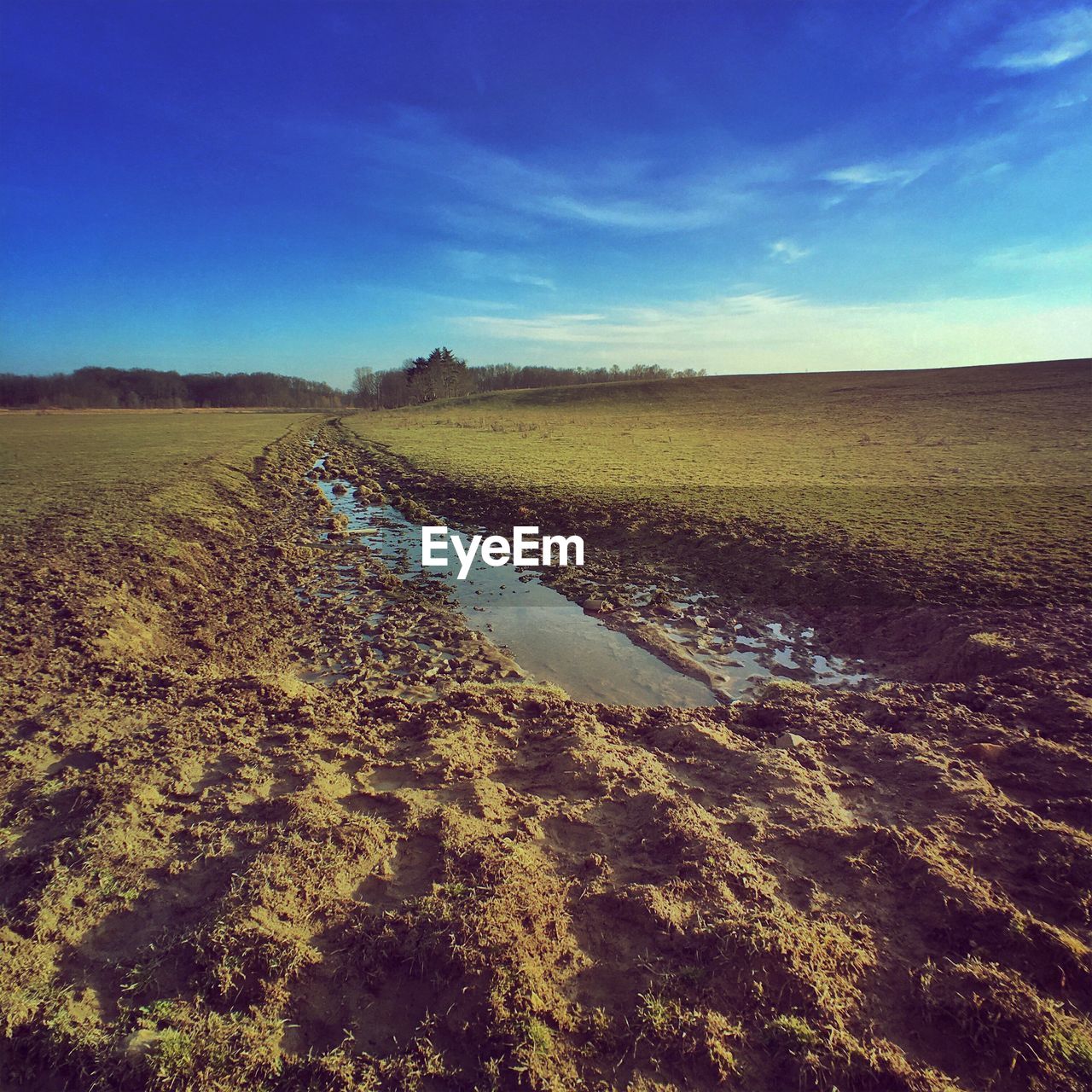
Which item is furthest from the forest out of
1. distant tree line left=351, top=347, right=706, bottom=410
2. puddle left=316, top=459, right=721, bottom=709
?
puddle left=316, top=459, right=721, bottom=709

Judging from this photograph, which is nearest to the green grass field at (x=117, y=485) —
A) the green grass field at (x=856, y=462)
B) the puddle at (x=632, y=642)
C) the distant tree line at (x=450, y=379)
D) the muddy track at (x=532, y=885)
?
the puddle at (x=632, y=642)

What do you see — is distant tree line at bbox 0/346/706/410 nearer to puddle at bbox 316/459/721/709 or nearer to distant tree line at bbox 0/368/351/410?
distant tree line at bbox 0/368/351/410

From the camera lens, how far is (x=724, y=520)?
12.9 m

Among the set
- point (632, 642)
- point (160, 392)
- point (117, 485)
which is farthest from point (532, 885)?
point (160, 392)

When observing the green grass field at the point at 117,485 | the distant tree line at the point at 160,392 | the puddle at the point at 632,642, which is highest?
the distant tree line at the point at 160,392

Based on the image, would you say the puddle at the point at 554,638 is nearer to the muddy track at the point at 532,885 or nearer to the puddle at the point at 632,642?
the puddle at the point at 632,642

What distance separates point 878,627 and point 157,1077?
27.6ft

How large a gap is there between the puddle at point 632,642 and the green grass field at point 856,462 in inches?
134

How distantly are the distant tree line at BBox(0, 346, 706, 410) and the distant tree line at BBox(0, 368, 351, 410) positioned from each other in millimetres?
135

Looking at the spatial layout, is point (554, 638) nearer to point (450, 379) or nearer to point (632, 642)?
point (632, 642)

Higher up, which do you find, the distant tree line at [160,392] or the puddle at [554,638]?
the distant tree line at [160,392]

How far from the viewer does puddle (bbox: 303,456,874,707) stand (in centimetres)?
704

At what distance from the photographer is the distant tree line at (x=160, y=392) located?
→ 98.2 metres

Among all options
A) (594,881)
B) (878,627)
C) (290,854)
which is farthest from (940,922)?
(878,627)
